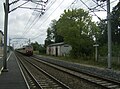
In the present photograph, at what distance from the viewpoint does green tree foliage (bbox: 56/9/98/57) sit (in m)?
48.7

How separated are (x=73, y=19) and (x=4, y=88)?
125 feet

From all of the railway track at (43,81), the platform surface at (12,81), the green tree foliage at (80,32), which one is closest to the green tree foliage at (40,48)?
the green tree foliage at (80,32)

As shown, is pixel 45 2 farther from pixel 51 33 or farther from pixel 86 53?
pixel 51 33

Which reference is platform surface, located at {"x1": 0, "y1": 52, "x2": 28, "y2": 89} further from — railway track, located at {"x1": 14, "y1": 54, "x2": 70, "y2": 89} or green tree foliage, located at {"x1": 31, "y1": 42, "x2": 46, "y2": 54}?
green tree foliage, located at {"x1": 31, "y1": 42, "x2": 46, "y2": 54}

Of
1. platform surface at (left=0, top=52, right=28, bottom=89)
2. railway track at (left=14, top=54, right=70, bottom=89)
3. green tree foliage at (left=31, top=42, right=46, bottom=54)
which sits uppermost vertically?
green tree foliage at (left=31, top=42, right=46, bottom=54)

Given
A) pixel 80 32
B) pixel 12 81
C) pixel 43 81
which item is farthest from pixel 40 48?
pixel 12 81

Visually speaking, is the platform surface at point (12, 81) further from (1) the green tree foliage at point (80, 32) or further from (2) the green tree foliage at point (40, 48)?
(2) the green tree foliage at point (40, 48)

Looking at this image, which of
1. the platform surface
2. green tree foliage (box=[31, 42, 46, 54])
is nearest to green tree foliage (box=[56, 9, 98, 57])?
the platform surface

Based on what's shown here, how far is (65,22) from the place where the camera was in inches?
2044

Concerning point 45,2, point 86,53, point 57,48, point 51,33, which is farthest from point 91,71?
point 51,33

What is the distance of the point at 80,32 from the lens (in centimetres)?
4903

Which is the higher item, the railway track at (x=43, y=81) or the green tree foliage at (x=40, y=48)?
the green tree foliage at (x=40, y=48)

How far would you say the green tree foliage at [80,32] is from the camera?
48.7 metres

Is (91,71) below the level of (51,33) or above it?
below
